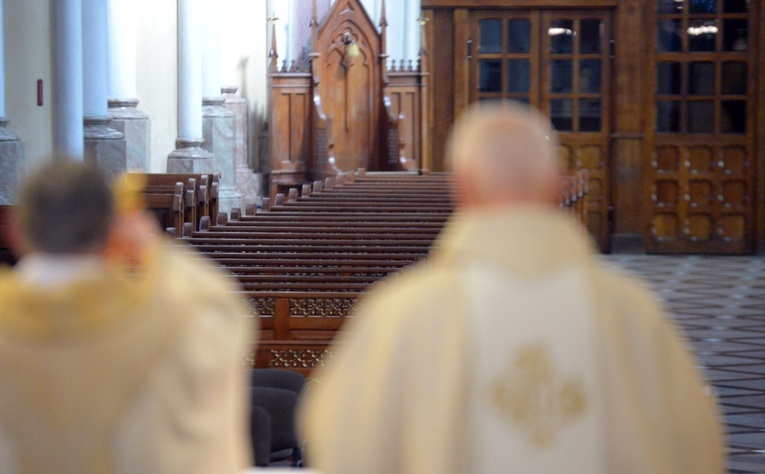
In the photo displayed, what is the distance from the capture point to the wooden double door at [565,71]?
16.0 meters

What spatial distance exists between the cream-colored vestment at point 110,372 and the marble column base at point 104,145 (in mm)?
9841

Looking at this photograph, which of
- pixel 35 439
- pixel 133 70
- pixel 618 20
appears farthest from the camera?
pixel 618 20

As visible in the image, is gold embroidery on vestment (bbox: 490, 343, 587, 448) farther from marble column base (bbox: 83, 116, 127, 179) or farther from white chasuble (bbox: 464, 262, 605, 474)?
marble column base (bbox: 83, 116, 127, 179)

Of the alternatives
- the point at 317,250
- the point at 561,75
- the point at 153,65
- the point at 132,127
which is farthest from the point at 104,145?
the point at 561,75

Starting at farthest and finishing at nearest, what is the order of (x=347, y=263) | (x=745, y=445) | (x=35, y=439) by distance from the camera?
(x=347, y=263)
(x=745, y=445)
(x=35, y=439)

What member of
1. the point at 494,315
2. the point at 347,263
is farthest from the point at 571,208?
the point at 494,315

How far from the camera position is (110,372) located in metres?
2.16

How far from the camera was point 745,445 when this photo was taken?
6418mm

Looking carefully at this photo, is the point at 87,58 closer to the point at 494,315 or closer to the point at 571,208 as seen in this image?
the point at 571,208

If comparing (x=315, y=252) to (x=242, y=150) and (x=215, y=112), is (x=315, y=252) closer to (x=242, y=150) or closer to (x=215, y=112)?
(x=215, y=112)

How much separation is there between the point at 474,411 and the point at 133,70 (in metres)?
12.1

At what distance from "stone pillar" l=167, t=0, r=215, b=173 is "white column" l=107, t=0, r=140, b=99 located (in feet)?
2.26

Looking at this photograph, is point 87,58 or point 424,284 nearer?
point 424,284

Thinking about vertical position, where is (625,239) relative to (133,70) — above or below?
below
